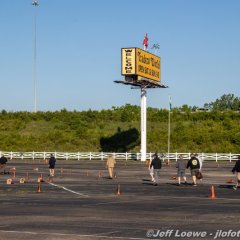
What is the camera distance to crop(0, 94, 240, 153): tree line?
79938mm

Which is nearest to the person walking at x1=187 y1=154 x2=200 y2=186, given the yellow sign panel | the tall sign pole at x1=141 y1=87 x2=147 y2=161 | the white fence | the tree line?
the yellow sign panel

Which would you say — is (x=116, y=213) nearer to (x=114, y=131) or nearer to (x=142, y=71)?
(x=142, y=71)

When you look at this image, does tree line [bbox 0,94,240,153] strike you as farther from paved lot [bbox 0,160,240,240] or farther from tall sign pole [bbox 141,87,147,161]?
paved lot [bbox 0,160,240,240]

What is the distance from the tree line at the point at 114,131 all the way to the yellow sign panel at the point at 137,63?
15.1 meters

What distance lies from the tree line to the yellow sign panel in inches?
595

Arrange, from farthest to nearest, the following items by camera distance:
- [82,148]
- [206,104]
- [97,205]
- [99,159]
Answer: [206,104]
[82,148]
[99,159]
[97,205]

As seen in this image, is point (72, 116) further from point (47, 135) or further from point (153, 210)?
point (153, 210)

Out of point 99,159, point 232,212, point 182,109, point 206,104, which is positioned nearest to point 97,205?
point 232,212

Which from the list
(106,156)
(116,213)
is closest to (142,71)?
(106,156)

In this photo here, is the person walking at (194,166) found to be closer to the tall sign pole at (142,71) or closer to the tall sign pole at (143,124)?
the tall sign pole at (142,71)

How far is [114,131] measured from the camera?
86438mm

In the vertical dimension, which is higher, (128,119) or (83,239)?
(128,119)

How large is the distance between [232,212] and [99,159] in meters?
49.9

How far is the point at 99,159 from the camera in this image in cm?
6769
